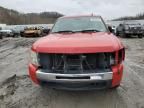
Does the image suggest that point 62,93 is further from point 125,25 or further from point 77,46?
point 125,25

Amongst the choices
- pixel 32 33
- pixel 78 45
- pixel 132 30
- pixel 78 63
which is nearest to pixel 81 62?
pixel 78 63

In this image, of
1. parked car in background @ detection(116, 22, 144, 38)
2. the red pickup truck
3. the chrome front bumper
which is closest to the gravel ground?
the red pickup truck

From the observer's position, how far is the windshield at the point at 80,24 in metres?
6.32

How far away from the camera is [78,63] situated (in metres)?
4.75

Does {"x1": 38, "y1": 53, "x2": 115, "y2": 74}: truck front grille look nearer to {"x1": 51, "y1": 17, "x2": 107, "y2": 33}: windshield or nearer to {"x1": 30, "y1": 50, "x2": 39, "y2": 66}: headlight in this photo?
{"x1": 30, "y1": 50, "x2": 39, "y2": 66}: headlight

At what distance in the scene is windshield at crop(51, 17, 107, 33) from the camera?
20.7 ft

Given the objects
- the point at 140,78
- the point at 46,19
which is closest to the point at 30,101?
the point at 140,78

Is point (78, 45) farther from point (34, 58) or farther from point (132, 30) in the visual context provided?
point (132, 30)

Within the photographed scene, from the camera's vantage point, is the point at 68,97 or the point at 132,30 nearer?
the point at 68,97

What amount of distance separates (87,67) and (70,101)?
35.1 inches

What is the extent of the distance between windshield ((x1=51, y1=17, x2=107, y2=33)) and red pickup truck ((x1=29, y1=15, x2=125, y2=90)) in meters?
1.20

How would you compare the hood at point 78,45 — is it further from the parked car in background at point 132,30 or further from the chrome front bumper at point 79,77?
the parked car in background at point 132,30

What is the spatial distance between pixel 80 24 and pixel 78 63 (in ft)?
6.55

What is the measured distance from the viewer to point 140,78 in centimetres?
691
